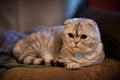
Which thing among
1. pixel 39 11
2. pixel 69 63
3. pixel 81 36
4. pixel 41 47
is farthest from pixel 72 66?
pixel 39 11

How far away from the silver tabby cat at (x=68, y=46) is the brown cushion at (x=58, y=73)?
0.16 feet

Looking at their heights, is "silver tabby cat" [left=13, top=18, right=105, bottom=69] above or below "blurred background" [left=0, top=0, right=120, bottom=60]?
below

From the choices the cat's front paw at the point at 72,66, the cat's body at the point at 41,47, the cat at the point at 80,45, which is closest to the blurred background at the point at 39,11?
the cat's body at the point at 41,47

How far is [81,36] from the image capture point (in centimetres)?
148

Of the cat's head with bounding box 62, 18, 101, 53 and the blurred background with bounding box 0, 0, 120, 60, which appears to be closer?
the cat's head with bounding box 62, 18, 101, 53

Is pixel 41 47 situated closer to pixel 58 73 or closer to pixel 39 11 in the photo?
pixel 58 73

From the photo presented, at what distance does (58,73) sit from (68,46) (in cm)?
20

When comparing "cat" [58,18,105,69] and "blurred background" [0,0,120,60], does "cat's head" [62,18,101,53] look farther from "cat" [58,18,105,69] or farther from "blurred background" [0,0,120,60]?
Answer: "blurred background" [0,0,120,60]

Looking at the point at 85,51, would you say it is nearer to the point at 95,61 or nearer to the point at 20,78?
the point at 95,61

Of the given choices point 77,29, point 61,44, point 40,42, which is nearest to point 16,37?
point 40,42

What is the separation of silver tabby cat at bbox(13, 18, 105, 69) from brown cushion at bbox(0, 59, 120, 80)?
5cm

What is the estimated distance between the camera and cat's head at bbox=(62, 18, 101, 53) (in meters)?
1.47

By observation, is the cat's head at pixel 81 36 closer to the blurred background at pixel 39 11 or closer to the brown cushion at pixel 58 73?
the brown cushion at pixel 58 73

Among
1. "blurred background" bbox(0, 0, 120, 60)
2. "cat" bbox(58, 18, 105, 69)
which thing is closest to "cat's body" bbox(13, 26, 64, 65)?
"cat" bbox(58, 18, 105, 69)
